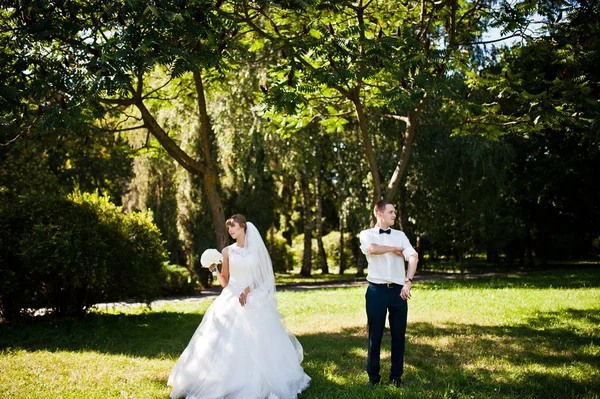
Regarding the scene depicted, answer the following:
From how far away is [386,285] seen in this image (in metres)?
6.04

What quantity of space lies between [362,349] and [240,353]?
2.96 m

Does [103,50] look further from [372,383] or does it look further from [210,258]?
[372,383]

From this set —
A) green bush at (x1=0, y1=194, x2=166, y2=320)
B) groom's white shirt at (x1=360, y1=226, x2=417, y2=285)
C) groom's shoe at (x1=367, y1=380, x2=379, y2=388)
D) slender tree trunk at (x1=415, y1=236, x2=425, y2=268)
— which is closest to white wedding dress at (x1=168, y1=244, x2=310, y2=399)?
groom's shoe at (x1=367, y1=380, x2=379, y2=388)

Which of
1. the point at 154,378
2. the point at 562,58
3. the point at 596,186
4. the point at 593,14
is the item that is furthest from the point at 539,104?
the point at 596,186

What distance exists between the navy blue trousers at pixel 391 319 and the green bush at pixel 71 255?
23.7ft

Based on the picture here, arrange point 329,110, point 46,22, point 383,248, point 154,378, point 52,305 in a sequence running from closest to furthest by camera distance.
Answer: point 383,248
point 46,22
point 154,378
point 329,110
point 52,305

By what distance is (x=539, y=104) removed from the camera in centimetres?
844

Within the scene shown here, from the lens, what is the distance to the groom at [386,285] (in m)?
5.98

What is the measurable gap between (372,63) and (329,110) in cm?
232

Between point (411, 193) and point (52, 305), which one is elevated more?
point (411, 193)

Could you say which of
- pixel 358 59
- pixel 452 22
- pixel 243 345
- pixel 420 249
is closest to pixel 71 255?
pixel 243 345

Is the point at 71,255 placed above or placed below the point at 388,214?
below

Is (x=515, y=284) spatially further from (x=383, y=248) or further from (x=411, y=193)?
(x=383, y=248)

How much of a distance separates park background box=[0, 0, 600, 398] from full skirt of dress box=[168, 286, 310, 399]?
0.52m
